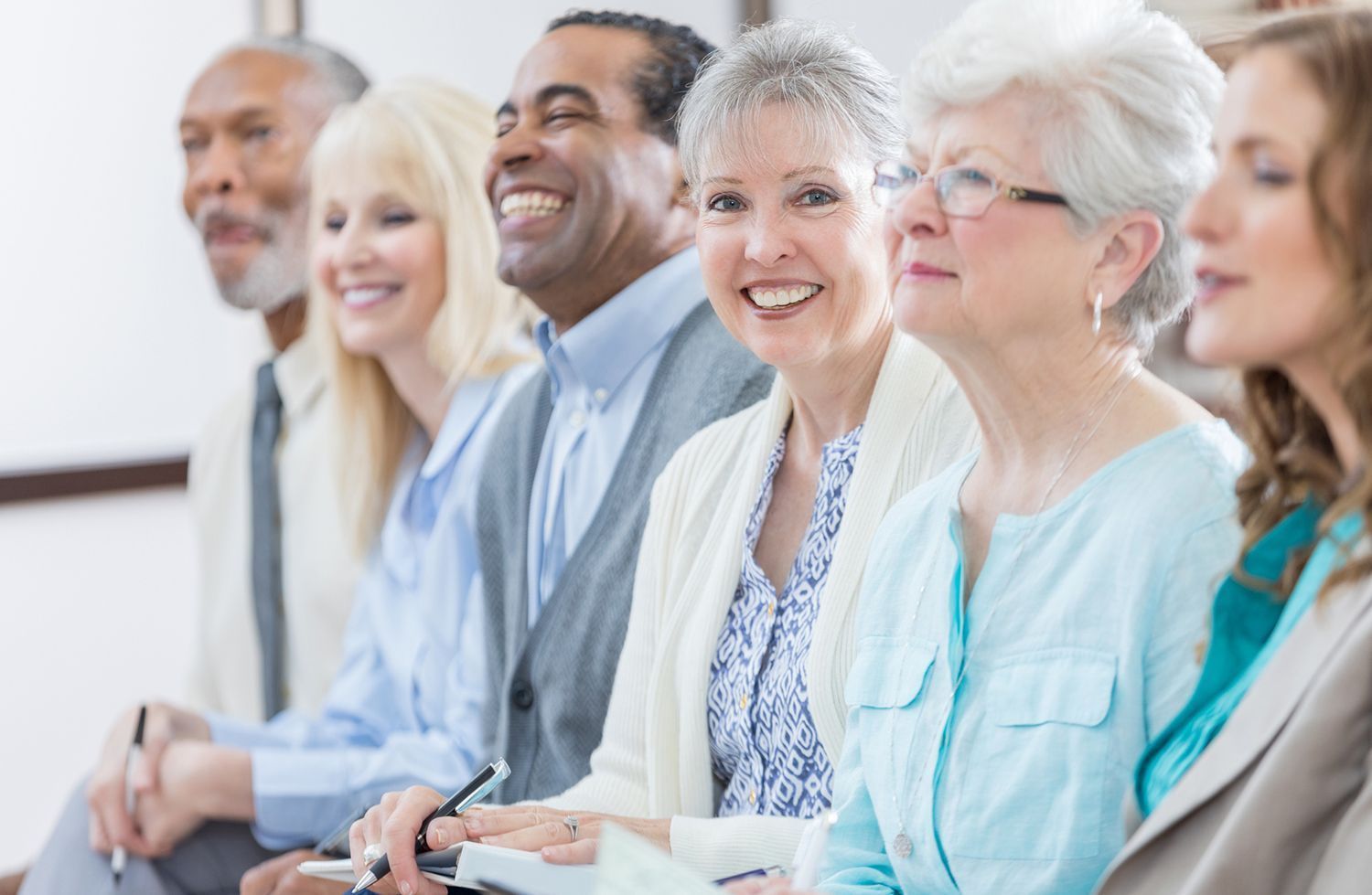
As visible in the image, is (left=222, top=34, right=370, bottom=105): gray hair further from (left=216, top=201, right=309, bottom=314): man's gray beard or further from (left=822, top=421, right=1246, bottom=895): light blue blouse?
(left=822, top=421, right=1246, bottom=895): light blue blouse

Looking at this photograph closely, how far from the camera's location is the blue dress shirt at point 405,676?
6.41ft

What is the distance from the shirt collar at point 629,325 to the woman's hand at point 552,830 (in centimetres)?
60

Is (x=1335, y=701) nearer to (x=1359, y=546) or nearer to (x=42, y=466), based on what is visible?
(x=1359, y=546)

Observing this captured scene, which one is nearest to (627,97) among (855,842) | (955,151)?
(955,151)

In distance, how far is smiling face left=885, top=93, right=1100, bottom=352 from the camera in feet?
3.46

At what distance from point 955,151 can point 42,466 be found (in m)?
2.67

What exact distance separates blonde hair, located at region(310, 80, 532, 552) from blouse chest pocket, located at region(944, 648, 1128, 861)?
127 centimetres

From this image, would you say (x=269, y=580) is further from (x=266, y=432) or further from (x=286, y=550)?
(x=266, y=432)

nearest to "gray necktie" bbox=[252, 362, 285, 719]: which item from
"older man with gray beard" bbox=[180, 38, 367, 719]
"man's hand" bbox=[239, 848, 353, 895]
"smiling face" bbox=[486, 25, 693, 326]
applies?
"older man with gray beard" bbox=[180, 38, 367, 719]

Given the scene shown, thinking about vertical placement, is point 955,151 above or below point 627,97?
below

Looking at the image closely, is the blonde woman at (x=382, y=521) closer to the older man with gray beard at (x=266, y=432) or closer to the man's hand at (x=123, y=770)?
the man's hand at (x=123, y=770)

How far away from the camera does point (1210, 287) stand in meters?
0.88

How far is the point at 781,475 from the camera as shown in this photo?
1.49m

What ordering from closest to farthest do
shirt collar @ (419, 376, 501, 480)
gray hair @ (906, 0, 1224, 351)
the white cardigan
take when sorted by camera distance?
gray hair @ (906, 0, 1224, 351) → the white cardigan → shirt collar @ (419, 376, 501, 480)
